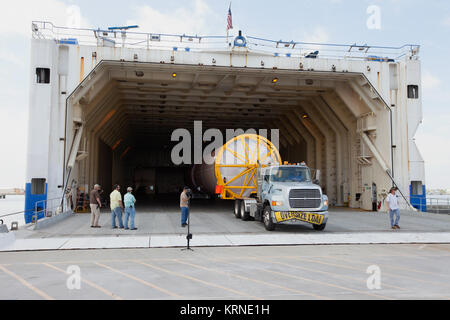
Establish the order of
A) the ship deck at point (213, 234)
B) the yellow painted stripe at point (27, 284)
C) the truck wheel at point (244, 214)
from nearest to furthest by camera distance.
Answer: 1. the yellow painted stripe at point (27, 284)
2. the ship deck at point (213, 234)
3. the truck wheel at point (244, 214)

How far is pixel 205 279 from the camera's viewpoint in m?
8.06

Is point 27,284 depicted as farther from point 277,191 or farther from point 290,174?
point 290,174

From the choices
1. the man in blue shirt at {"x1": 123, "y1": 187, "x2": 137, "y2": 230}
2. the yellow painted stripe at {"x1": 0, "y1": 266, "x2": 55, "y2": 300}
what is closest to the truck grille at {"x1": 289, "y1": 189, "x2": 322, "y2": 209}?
the man in blue shirt at {"x1": 123, "y1": 187, "x2": 137, "y2": 230}

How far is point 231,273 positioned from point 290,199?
21.5 feet

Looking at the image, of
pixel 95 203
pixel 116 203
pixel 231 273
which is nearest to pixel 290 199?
pixel 231 273

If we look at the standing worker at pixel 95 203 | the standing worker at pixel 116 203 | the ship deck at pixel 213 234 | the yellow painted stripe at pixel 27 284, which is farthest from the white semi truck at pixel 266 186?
the yellow painted stripe at pixel 27 284

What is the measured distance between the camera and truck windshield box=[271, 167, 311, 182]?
15.9m

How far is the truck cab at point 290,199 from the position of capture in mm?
14758

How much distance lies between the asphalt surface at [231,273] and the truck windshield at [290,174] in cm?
407

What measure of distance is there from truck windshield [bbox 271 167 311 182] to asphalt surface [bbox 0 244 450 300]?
13.4 feet

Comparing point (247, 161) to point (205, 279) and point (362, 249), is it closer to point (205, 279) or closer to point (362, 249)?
point (362, 249)

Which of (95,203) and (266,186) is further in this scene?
(266,186)

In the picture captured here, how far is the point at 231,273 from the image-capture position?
8.66 m

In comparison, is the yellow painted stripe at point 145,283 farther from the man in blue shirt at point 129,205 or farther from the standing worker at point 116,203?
the standing worker at point 116,203
